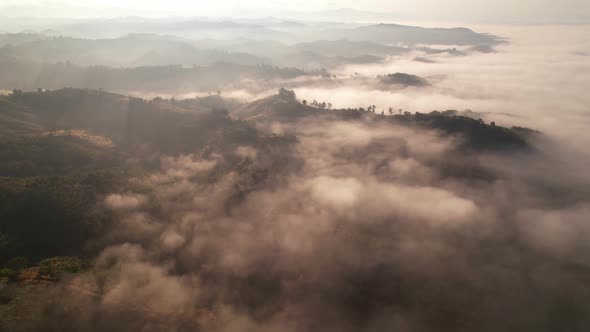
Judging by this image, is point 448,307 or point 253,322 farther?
point 448,307

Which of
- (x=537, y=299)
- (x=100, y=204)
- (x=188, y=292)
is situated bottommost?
(x=537, y=299)

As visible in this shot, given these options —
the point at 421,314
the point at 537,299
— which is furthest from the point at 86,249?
the point at 537,299

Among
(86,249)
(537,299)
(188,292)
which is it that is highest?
(86,249)

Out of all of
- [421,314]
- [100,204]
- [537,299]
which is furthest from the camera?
[100,204]

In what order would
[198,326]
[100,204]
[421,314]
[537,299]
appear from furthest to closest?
[100,204] < [537,299] < [421,314] < [198,326]

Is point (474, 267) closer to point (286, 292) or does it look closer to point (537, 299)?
point (537, 299)

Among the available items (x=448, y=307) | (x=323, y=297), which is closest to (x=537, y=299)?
(x=448, y=307)

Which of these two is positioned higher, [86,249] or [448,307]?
[86,249]

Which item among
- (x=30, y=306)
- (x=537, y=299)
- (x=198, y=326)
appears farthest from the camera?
(x=537, y=299)

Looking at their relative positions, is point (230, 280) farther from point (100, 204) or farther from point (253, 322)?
point (100, 204)
